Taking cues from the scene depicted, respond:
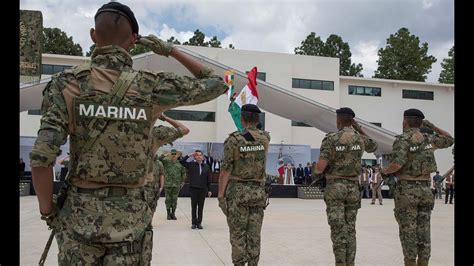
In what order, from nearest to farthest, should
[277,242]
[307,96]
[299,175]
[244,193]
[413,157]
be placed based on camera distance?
[244,193], [413,157], [277,242], [299,175], [307,96]

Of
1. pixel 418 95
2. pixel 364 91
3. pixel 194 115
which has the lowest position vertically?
pixel 194 115

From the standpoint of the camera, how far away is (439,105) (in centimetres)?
3334

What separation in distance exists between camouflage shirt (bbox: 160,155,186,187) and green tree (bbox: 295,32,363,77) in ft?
138

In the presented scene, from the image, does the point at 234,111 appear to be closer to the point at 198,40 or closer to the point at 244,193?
the point at 244,193

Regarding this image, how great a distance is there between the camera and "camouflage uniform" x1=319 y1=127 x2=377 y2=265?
18.4 ft

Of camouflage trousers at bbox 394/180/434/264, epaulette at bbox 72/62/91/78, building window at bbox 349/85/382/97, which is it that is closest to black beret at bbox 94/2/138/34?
epaulette at bbox 72/62/91/78

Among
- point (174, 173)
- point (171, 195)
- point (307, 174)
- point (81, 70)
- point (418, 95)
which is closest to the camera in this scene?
point (81, 70)

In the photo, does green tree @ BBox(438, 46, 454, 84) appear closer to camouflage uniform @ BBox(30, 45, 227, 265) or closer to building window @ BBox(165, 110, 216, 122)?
building window @ BBox(165, 110, 216, 122)

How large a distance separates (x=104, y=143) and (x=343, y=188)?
397 centimetres

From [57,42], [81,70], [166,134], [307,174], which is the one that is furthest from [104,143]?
[57,42]

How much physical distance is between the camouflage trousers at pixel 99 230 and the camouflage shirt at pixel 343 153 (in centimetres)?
378

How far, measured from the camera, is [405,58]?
4606 cm

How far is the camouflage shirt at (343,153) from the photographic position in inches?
225
